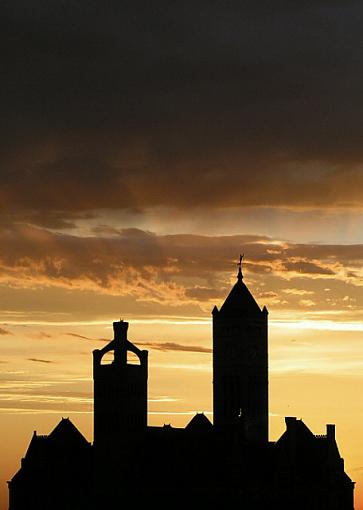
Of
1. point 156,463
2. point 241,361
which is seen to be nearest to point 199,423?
point 156,463

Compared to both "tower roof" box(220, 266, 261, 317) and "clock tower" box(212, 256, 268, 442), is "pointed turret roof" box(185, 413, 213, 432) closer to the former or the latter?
"clock tower" box(212, 256, 268, 442)

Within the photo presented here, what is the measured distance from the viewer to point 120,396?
162 meters

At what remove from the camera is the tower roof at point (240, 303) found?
187500 millimetres

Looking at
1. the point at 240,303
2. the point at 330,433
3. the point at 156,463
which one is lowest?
the point at 156,463

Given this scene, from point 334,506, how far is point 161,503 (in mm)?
14552

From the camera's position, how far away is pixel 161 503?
160 meters

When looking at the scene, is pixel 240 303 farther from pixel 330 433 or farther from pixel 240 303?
pixel 330 433

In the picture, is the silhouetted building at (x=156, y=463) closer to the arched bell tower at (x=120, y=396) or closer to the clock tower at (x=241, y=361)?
the arched bell tower at (x=120, y=396)

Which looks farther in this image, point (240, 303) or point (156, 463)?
point (240, 303)

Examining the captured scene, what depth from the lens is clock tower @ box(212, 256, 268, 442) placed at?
185000 mm

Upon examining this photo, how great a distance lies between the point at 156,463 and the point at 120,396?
646 cm

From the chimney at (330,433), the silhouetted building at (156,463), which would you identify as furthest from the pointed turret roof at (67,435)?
the chimney at (330,433)

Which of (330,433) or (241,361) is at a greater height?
(241,361)

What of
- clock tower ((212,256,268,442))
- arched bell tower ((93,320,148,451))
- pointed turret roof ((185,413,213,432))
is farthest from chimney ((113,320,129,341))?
clock tower ((212,256,268,442))
